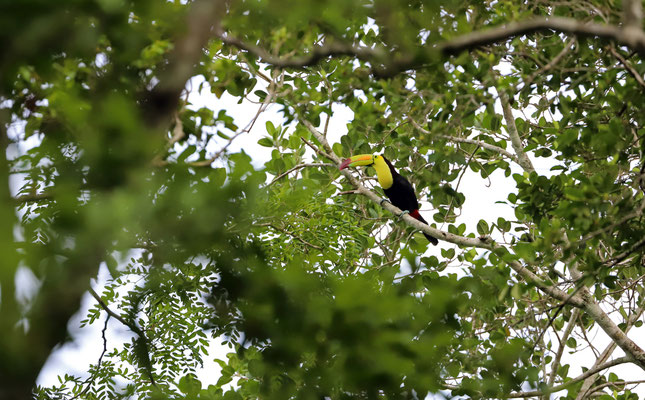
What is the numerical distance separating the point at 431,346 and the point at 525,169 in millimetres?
4380

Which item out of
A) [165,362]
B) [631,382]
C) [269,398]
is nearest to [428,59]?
[269,398]

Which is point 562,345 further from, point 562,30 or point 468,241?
point 562,30

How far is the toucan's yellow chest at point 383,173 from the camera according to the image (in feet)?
28.8

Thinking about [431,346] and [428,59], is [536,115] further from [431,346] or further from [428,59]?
[431,346]

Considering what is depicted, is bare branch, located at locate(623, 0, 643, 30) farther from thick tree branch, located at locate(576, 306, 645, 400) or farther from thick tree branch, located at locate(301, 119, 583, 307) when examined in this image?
thick tree branch, located at locate(576, 306, 645, 400)

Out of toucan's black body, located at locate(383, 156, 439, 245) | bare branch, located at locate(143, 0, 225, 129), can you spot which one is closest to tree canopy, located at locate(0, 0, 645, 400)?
bare branch, located at locate(143, 0, 225, 129)

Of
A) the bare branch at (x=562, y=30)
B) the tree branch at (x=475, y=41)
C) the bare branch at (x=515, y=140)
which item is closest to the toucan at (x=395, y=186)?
the bare branch at (x=515, y=140)

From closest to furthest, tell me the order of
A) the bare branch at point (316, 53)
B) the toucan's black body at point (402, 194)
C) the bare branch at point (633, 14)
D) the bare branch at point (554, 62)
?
the bare branch at point (633, 14)
the bare branch at point (316, 53)
the bare branch at point (554, 62)
the toucan's black body at point (402, 194)

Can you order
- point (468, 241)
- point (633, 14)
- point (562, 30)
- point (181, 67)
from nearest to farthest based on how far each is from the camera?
point (181, 67) < point (633, 14) < point (562, 30) < point (468, 241)

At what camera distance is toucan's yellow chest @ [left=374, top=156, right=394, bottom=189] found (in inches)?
345

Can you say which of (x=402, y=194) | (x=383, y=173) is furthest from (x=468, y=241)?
(x=383, y=173)

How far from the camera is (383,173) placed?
28.8 ft

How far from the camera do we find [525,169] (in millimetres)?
6316

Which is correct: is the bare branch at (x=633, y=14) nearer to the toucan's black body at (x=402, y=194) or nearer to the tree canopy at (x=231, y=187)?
the tree canopy at (x=231, y=187)
